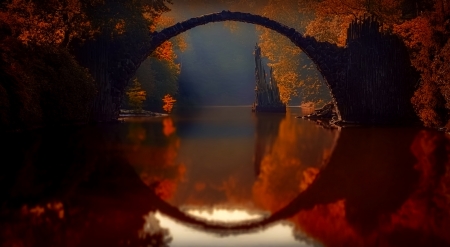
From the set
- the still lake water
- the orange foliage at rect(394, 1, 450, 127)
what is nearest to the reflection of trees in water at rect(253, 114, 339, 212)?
the still lake water

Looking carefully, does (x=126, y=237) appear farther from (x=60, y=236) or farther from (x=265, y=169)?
(x=265, y=169)

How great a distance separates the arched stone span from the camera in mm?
20938

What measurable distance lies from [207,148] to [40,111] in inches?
292

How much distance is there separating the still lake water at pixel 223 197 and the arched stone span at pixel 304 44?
10958mm

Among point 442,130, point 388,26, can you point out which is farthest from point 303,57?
point 442,130

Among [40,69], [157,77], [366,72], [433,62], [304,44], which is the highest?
[304,44]

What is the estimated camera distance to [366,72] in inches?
778

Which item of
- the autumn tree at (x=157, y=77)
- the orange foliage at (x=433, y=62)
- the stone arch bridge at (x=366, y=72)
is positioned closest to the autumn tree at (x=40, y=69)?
the stone arch bridge at (x=366, y=72)

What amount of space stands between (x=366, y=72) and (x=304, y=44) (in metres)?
3.35

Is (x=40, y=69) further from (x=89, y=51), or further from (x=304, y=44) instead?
(x=304, y=44)

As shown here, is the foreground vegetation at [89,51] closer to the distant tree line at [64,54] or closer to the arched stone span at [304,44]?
the distant tree line at [64,54]

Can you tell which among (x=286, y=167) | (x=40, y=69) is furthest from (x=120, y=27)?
(x=286, y=167)

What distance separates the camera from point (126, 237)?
12.9 ft

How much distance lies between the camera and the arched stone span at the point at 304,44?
20938 mm
